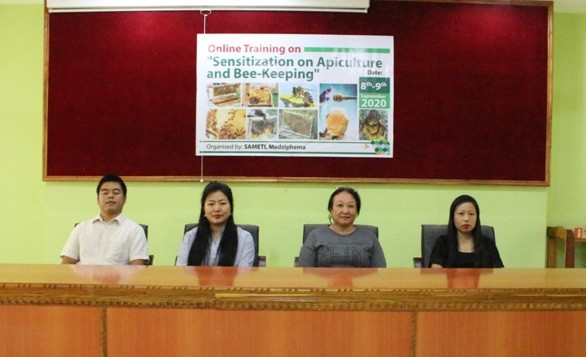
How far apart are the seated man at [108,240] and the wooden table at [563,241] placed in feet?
9.35

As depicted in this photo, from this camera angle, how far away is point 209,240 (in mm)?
2988

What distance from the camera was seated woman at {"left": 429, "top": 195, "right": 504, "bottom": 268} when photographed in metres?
3.17

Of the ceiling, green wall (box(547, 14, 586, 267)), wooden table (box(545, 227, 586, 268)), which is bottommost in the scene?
wooden table (box(545, 227, 586, 268))

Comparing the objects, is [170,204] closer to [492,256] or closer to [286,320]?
[492,256]

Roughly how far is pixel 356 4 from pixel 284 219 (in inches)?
62.0

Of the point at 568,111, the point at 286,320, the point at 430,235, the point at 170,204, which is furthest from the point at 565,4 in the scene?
the point at 286,320

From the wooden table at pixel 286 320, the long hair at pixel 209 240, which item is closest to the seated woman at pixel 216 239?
the long hair at pixel 209 240

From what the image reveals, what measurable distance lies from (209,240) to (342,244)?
2.29 ft

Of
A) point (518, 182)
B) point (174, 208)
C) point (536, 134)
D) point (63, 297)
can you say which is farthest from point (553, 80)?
point (63, 297)

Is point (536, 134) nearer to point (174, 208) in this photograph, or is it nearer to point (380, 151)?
point (380, 151)

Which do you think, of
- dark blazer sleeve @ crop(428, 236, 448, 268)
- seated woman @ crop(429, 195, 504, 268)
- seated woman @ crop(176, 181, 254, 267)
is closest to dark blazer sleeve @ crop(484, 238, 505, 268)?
seated woman @ crop(429, 195, 504, 268)

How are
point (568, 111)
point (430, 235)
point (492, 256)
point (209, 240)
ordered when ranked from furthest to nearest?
point (568, 111)
point (430, 235)
point (492, 256)
point (209, 240)

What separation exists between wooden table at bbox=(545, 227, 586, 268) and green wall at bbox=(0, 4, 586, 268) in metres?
0.11

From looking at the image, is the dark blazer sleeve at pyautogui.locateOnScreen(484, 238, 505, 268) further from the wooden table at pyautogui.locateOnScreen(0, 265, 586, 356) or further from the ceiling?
the ceiling
